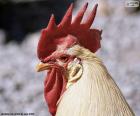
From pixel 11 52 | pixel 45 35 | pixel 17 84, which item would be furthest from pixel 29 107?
pixel 45 35

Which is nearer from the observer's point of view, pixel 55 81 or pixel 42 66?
pixel 42 66

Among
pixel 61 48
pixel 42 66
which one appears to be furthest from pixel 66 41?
pixel 42 66

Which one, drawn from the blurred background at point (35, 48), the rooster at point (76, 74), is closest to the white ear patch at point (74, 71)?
the rooster at point (76, 74)

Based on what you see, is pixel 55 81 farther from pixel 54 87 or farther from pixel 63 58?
pixel 63 58

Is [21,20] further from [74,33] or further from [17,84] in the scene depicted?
[74,33]

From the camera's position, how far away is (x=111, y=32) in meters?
8.26

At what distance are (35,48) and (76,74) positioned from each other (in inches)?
220

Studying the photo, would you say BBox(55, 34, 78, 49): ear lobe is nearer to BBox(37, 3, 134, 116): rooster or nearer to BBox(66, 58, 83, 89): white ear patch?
BBox(37, 3, 134, 116): rooster

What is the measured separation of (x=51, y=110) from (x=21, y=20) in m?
6.83

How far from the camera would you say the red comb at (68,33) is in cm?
287

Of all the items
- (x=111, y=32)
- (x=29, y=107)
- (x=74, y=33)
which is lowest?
(x=29, y=107)

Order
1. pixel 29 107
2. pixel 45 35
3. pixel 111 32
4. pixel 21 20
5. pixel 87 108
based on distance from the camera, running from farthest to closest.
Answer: pixel 21 20, pixel 111 32, pixel 29 107, pixel 45 35, pixel 87 108

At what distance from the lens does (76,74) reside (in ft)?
8.98

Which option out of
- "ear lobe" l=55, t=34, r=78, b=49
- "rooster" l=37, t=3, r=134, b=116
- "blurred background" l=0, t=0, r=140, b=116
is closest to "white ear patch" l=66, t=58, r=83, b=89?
"rooster" l=37, t=3, r=134, b=116
